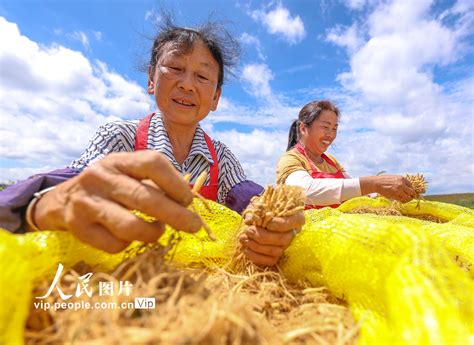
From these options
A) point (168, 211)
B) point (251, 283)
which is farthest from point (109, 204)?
point (251, 283)

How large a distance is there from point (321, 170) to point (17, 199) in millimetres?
3250

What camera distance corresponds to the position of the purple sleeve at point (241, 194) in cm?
195

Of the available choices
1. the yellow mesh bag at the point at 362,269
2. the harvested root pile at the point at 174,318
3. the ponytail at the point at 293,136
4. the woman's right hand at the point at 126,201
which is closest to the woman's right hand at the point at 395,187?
the ponytail at the point at 293,136

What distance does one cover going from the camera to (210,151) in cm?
209

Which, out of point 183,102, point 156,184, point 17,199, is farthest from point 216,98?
point 156,184

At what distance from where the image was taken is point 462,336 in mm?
525

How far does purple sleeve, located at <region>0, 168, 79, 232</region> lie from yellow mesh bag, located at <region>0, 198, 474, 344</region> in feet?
0.95

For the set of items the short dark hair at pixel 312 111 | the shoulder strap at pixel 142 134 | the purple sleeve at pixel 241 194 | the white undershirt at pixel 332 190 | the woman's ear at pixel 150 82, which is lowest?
the purple sleeve at pixel 241 194

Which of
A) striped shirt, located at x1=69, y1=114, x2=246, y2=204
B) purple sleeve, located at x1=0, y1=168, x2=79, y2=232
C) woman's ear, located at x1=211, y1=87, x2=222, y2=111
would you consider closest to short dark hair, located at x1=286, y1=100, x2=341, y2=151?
woman's ear, located at x1=211, y1=87, x2=222, y2=111

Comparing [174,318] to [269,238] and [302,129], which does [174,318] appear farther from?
[302,129]

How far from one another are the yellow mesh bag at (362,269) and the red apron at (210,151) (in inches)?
28.3

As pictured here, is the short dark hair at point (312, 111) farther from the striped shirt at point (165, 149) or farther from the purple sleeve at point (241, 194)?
the purple sleeve at point (241, 194)

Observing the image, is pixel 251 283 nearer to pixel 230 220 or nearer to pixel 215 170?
pixel 230 220

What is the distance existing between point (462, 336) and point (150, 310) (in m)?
0.47
